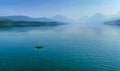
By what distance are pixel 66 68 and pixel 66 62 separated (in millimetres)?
4880

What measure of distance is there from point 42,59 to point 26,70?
33.3 ft

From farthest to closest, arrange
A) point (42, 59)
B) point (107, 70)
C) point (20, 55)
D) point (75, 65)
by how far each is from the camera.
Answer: point (20, 55) < point (42, 59) < point (75, 65) < point (107, 70)

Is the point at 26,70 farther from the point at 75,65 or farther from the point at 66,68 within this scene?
the point at 75,65

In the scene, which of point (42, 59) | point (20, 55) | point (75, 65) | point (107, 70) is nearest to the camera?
point (107, 70)

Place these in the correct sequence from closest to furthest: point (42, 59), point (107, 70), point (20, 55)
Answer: point (107, 70), point (42, 59), point (20, 55)

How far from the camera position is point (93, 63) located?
43188 mm

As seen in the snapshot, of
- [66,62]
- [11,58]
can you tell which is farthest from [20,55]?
[66,62]

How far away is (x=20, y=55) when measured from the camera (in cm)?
5241

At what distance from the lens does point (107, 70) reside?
37.8 meters

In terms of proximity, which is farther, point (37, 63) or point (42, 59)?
point (42, 59)

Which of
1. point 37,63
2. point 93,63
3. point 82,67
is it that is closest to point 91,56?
point 93,63

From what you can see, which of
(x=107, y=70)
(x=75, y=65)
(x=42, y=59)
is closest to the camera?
(x=107, y=70)

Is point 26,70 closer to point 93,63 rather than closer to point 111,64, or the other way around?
point 93,63

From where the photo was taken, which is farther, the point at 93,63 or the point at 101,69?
the point at 93,63
